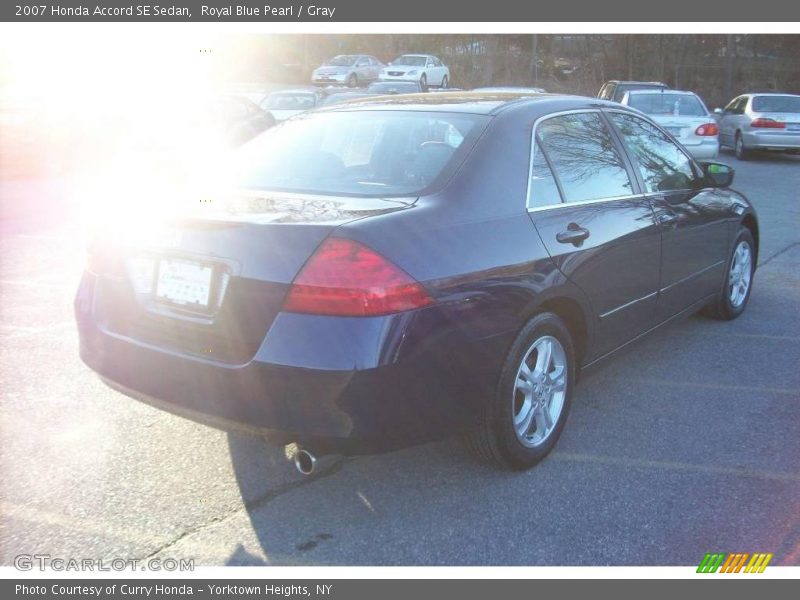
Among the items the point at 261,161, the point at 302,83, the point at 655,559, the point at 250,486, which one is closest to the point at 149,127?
the point at 261,161

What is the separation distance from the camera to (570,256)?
3.59 meters

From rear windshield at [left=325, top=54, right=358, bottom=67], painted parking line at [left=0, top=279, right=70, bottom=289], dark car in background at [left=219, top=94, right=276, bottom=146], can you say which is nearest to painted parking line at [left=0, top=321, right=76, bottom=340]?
painted parking line at [left=0, top=279, right=70, bottom=289]

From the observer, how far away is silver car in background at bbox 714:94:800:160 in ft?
56.1

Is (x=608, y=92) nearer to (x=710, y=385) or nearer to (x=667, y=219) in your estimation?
(x=667, y=219)

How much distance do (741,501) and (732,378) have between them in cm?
154

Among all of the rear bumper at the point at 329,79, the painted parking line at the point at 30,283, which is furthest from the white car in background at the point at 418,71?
the painted parking line at the point at 30,283

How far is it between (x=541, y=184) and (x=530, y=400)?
96 centimetres

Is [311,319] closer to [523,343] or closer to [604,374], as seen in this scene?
[523,343]

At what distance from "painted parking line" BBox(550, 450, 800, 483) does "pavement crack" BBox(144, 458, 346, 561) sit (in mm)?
1013

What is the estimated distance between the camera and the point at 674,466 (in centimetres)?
353

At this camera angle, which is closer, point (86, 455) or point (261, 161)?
point (86, 455)

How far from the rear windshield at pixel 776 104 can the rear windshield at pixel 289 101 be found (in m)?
10.2

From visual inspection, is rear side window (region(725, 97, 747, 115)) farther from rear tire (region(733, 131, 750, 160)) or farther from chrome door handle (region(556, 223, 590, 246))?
chrome door handle (region(556, 223, 590, 246))

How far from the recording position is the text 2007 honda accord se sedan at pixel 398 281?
2.73 m
